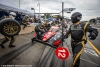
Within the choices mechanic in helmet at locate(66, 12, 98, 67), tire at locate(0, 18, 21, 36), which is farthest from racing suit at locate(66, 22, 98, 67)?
tire at locate(0, 18, 21, 36)

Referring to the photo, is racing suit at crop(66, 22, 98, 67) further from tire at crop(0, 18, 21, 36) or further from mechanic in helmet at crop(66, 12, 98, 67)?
tire at crop(0, 18, 21, 36)

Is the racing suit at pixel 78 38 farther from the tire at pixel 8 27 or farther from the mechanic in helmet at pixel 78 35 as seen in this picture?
the tire at pixel 8 27

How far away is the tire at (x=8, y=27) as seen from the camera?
14.4 ft

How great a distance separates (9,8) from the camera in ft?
33.7

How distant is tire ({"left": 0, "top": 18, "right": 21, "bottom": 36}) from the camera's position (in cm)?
439

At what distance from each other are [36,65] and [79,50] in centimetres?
162

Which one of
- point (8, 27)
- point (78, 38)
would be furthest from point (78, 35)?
point (8, 27)

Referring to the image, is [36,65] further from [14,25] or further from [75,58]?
[14,25]

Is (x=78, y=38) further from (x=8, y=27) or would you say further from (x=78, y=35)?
(x=8, y=27)

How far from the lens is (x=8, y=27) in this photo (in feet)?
15.1

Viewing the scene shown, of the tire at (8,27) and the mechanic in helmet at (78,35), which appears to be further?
the tire at (8,27)

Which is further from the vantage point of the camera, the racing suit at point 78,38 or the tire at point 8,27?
the tire at point 8,27

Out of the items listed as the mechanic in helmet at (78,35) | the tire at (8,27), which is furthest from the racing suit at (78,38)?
the tire at (8,27)

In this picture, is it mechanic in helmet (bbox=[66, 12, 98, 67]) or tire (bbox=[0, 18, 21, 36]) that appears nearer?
mechanic in helmet (bbox=[66, 12, 98, 67])
